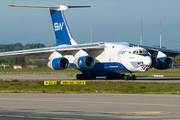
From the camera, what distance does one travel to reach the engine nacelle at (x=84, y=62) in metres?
37.8

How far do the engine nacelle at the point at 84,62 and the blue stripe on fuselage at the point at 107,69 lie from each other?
1.78 m

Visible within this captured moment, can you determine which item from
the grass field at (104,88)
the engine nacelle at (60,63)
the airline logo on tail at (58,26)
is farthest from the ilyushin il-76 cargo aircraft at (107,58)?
the grass field at (104,88)

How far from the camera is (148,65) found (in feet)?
116

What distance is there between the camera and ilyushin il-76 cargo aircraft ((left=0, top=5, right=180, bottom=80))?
3659 centimetres

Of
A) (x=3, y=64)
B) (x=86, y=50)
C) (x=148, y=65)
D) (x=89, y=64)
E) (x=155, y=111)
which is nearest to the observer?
(x=155, y=111)

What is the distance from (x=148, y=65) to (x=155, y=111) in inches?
891

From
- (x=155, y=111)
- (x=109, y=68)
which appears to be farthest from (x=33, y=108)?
(x=109, y=68)

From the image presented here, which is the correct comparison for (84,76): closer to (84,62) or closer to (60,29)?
(84,62)

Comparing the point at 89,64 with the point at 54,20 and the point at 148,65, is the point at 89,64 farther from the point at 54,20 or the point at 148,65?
the point at 54,20

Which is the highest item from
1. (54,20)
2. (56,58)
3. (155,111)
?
(54,20)

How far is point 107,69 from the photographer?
39.2 m

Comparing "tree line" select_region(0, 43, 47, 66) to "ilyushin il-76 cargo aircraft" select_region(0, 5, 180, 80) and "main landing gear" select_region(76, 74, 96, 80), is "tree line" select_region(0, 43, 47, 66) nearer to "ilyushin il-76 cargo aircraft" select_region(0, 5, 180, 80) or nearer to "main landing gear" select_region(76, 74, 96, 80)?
"ilyushin il-76 cargo aircraft" select_region(0, 5, 180, 80)

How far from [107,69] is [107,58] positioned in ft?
4.12

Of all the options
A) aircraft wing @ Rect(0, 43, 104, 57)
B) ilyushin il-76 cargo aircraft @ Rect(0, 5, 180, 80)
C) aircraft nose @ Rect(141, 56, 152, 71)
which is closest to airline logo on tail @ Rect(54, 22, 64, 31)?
ilyushin il-76 cargo aircraft @ Rect(0, 5, 180, 80)
